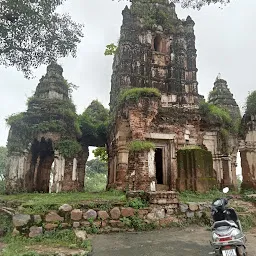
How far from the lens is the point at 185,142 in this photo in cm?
1502

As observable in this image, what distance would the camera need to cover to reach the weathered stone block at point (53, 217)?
6453 mm

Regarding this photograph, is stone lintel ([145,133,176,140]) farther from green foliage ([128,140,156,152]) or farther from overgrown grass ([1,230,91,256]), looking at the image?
overgrown grass ([1,230,91,256])

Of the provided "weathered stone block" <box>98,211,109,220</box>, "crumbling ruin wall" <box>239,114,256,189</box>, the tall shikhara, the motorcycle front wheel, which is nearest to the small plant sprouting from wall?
the tall shikhara

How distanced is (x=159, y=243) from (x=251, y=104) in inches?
350

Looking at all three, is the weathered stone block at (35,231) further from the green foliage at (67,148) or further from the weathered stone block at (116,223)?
the green foliage at (67,148)

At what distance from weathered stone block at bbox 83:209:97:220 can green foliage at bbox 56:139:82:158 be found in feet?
31.1

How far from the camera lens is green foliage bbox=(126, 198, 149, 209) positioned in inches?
286

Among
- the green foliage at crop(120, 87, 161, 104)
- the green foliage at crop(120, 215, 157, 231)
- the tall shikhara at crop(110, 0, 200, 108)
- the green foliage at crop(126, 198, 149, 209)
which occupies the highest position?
the tall shikhara at crop(110, 0, 200, 108)

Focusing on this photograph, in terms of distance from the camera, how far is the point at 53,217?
21.3 ft

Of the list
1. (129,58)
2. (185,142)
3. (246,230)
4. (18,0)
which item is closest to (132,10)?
(129,58)

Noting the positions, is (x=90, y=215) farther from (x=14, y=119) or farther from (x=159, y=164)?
(x=14, y=119)

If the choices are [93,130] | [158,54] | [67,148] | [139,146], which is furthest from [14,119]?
[158,54]

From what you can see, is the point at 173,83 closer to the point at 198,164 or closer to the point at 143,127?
the point at 143,127

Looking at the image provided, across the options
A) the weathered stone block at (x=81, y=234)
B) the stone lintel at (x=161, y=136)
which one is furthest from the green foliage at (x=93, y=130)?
the weathered stone block at (x=81, y=234)
